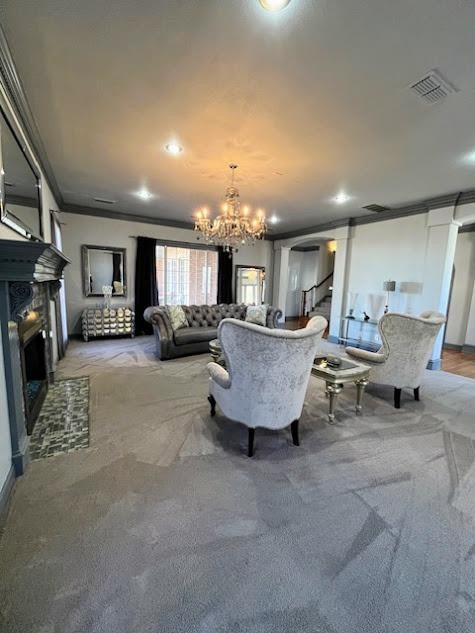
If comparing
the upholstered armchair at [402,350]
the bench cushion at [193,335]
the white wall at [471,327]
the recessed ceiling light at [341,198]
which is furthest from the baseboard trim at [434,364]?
the bench cushion at [193,335]

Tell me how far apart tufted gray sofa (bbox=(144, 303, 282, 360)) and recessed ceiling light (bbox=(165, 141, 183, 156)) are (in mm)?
2460

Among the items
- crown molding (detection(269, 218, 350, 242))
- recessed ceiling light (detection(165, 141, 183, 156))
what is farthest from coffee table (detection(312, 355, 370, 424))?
crown molding (detection(269, 218, 350, 242))

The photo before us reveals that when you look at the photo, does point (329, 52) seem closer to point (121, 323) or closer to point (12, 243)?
point (12, 243)

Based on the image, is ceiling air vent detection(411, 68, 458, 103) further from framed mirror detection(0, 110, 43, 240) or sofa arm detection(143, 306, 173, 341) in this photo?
sofa arm detection(143, 306, 173, 341)

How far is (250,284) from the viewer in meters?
8.16

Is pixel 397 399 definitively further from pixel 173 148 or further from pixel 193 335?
pixel 173 148

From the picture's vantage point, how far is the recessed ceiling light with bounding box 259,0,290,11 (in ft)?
4.45

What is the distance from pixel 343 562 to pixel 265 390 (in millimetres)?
1011

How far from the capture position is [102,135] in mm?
2783

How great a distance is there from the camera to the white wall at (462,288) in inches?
231

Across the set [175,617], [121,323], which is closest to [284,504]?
[175,617]

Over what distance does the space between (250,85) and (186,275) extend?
5385 millimetres

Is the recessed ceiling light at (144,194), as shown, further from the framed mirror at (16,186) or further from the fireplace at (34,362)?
the fireplace at (34,362)

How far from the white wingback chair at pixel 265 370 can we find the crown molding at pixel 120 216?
17.6ft
